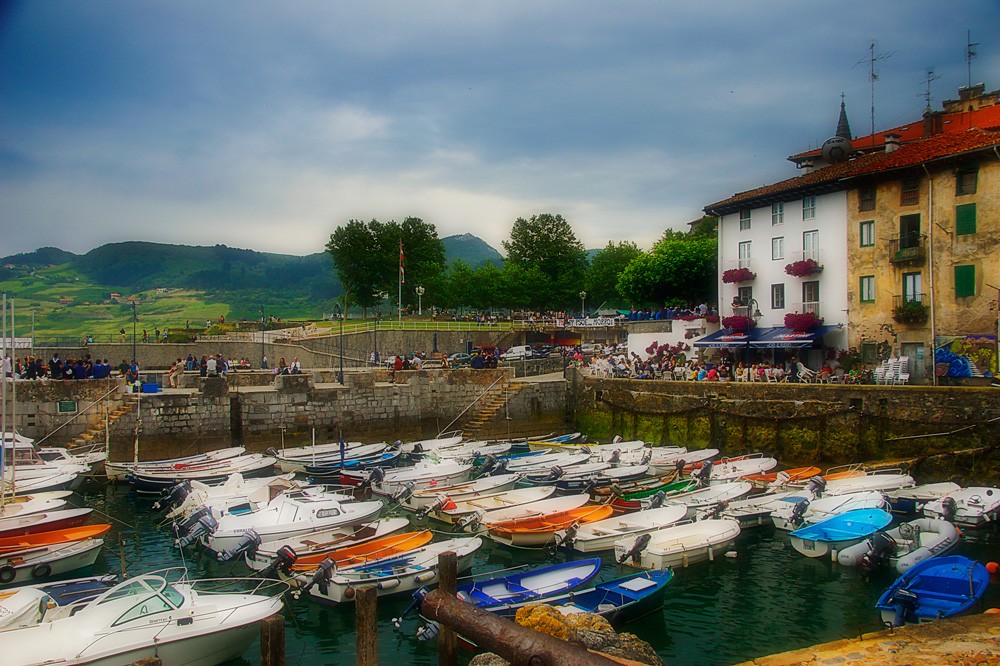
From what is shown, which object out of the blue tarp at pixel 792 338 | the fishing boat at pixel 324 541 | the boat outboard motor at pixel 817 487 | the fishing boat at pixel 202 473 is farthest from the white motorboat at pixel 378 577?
the blue tarp at pixel 792 338

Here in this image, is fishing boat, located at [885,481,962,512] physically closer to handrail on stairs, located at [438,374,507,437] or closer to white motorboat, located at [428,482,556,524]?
white motorboat, located at [428,482,556,524]

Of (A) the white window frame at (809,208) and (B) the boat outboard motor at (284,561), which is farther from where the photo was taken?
(A) the white window frame at (809,208)

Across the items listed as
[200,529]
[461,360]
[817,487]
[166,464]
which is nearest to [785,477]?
[817,487]

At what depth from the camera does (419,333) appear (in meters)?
49.9

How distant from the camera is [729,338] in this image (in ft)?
114

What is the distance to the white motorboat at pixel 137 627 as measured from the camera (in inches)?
386

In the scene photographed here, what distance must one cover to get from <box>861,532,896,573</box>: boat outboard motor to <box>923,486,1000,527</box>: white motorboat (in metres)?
3.61

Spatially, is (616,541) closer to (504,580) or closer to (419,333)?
(504,580)

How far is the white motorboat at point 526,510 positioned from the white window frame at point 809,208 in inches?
886

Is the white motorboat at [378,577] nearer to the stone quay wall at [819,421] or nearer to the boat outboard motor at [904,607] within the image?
the boat outboard motor at [904,607]

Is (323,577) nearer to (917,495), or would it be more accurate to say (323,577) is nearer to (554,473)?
(554,473)

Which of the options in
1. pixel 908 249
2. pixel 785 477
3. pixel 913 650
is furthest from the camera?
pixel 908 249

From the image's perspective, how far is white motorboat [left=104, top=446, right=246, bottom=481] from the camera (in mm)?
23605

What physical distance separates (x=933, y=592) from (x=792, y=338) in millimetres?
21352
